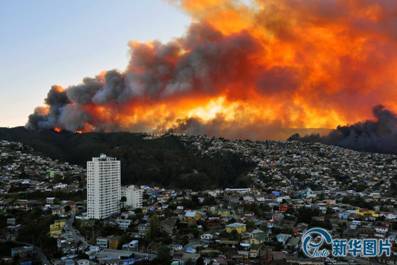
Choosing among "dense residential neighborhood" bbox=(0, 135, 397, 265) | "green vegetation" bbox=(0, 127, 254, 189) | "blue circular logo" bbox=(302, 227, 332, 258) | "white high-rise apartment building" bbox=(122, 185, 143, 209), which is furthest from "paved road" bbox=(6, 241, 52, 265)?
"green vegetation" bbox=(0, 127, 254, 189)

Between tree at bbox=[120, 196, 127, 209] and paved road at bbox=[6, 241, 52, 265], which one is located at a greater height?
tree at bbox=[120, 196, 127, 209]

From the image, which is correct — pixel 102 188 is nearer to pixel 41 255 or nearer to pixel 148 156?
pixel 41 255

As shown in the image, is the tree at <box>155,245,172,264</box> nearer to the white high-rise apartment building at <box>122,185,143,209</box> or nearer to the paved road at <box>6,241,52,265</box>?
the paved road at <box>6,241,52,265</box>

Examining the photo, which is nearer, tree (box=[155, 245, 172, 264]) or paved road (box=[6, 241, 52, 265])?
tree (box=[155, 245, 172, 264])

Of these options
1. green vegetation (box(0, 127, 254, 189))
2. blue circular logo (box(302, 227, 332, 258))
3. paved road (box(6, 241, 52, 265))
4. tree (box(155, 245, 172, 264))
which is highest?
green vegetation (box(0, 127, 254, 189))

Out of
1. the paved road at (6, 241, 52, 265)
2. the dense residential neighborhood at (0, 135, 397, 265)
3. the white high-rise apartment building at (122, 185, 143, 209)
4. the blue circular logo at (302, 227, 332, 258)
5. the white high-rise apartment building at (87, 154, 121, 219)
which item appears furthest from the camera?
the white high-rise apartment building at (122, 185, 143, 209)

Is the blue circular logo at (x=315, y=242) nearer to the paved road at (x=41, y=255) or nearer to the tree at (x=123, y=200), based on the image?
the paved road at (x=41, y=255)
